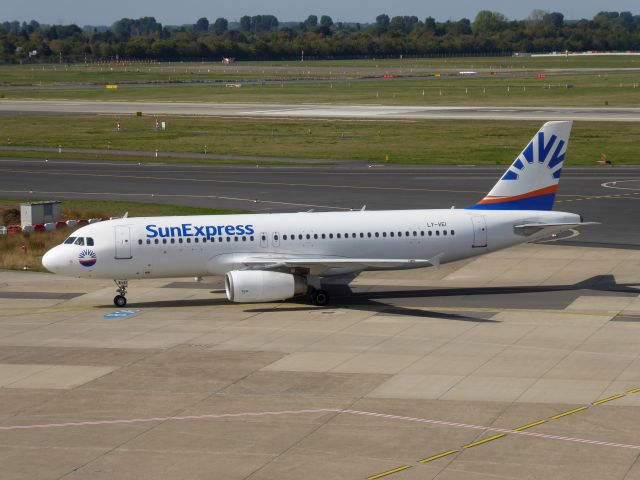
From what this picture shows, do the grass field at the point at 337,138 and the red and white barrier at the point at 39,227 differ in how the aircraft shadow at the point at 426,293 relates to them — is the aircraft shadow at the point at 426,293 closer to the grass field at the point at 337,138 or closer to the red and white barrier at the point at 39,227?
the red and white barrier at the point at 39,227

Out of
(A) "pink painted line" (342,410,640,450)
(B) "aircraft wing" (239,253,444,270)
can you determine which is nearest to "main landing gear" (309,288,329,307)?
(B) "aircraft wing" (239,253,444,270)

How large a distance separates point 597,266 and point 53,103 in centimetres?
13245

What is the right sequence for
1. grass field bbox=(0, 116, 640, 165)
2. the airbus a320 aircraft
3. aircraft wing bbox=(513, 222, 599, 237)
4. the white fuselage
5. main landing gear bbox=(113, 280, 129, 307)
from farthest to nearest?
grass field bbox=(0, 116, 640, 165) → aircraft wing bbox=(513, 222, 599, 237) → main landing gear bbox=(113, 280, 129, 307) → the white fuselage → the airbus a320 aircraft

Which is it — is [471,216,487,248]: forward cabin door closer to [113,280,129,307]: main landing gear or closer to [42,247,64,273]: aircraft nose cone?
[113,280,129,307]: main landing gear

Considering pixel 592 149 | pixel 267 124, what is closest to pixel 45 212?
pixel 592 149

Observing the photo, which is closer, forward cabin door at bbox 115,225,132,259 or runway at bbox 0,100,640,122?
forward cabin door at bbox 115,225,132,259

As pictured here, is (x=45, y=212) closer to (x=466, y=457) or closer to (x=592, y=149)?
(x=466, y=457)

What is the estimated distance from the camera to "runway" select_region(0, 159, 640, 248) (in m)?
77.6

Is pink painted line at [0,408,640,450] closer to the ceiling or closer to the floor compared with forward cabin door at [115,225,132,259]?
closer to the floor

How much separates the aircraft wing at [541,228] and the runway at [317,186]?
12.5 m

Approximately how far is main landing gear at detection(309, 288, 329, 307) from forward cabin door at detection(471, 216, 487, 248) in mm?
7371

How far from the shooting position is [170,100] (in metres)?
182

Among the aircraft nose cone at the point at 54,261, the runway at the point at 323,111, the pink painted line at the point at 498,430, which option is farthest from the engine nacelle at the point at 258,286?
the runway at the point at 323,111

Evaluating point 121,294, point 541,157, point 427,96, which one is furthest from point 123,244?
point 427,96
